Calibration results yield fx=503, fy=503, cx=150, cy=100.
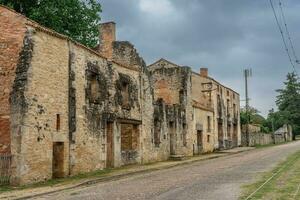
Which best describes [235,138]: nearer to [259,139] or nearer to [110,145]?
[259,139]

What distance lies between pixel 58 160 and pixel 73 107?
2.68 metres

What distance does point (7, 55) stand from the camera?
21.4 meters

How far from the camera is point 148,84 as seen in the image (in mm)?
34469

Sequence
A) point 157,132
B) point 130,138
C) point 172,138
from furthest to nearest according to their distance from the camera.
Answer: point 172,138, point 157,132, point 130,138

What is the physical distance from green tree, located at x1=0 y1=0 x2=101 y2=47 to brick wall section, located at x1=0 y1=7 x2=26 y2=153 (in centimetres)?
1256

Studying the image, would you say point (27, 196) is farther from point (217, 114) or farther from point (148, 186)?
point (217, 114)

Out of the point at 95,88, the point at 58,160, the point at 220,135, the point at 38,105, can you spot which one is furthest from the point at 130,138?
the point at 220,135

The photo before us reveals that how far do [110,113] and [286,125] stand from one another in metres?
77.0

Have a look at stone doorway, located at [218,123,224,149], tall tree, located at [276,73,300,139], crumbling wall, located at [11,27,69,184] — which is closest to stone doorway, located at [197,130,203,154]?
stone doorway, located at [218,123,224,149]

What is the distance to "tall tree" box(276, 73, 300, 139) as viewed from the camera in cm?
10194

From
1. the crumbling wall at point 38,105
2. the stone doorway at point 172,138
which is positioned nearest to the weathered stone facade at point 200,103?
the stone doorway at point 172,138

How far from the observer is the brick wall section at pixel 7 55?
67.8 ft

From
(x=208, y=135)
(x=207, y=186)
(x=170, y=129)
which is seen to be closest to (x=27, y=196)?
(x=207, y=186)

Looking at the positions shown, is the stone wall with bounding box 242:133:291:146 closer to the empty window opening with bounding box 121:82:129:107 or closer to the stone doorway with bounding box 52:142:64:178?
the empty window opening with bounding box 121:82:129:107
